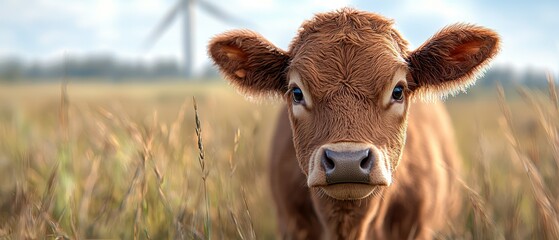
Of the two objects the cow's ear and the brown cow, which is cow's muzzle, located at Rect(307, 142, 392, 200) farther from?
the cow's ear

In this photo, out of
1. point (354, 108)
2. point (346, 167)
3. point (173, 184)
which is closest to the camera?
point (346, 167)

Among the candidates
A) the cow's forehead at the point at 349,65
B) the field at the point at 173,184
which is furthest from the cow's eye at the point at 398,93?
the field at the point at 173,184

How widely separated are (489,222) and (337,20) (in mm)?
1862

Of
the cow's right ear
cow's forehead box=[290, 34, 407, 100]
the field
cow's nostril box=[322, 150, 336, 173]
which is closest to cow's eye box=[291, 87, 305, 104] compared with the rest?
cow's forehead box=[290, 34, 407, 100]

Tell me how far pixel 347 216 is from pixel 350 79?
42.6 inches

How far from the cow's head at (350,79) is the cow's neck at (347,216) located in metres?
0.24

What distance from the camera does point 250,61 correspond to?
5648mm

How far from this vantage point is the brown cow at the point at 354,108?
182 inches

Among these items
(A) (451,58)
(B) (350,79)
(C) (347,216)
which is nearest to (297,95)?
(B) (350,79)

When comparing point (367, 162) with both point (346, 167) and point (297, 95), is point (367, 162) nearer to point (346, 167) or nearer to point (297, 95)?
point (346, 167)

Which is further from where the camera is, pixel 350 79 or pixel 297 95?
pixel 297 95

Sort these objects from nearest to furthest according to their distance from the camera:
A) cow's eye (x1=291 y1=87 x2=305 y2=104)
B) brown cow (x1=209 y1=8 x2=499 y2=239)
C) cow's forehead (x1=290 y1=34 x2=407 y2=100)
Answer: brown cow (x1=209 y1=8 x2=499 y2=239), cow's forehead (x1=290 y1=34 x2=407 y2=100), cow's eye (x1=291 y1=87 x2=305 y2=104)

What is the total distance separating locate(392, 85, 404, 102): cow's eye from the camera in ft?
16.4

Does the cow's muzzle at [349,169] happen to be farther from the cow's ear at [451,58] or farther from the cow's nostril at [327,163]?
the cow's ear at [451,58]
